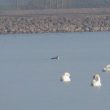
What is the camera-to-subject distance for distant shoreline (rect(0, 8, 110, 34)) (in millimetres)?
67062

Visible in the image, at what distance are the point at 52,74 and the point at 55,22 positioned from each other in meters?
33.7

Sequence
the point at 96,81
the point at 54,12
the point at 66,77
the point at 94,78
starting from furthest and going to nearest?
the point at 54,12
the point at 66,77
the point at 94,78
the point at 96,81

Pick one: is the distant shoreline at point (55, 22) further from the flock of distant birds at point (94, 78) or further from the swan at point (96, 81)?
the swan at point (96, 81)

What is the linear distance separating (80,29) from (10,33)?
13.3ft

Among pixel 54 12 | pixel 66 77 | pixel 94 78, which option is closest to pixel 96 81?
pixel 94 78

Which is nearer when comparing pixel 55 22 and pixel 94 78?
pixel 94 78

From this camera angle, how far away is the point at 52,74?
35.5 m

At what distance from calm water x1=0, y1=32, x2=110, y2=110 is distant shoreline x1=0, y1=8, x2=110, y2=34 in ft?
33.2

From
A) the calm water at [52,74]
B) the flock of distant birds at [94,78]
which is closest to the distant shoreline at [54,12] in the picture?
the calm water at [52,74]

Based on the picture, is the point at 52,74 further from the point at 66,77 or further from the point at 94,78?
the point at 94,78

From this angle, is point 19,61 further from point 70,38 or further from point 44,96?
point 70,38

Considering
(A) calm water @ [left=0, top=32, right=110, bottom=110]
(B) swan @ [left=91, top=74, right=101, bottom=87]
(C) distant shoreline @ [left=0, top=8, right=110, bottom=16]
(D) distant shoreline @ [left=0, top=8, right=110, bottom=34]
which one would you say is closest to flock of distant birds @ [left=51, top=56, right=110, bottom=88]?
(B) swan @ [left=91, top=74, right=101, bottom=87]

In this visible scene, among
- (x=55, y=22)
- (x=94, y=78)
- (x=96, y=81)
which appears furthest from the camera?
(x=55, y=22)

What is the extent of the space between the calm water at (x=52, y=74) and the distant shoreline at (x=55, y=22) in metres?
10.1
